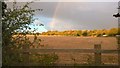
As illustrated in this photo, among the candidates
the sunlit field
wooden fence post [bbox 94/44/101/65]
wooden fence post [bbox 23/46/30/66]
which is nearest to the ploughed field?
the sunlit field

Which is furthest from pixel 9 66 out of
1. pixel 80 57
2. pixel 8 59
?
pixel 80 57

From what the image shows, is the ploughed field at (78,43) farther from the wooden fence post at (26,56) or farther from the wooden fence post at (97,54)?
the wooden fence post at (97,54)

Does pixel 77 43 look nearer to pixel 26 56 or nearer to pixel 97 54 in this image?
pixel 97 54

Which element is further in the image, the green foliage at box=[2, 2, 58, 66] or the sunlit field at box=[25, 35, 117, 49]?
the sunlit field at box=[25, 35, 117, 49]

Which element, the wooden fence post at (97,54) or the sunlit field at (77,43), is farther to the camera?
the sunlit field at (77,43)

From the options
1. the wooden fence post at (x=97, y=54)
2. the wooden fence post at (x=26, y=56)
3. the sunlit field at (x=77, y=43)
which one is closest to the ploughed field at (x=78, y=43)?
the sunlit field at (x=77, y=43)

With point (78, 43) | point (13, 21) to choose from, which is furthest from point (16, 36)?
point (78, 43)

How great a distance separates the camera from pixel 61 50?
11.4 metres

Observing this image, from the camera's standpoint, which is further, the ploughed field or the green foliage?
the ploughed field

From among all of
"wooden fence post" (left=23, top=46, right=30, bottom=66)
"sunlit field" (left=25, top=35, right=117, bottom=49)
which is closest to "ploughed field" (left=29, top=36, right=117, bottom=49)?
"sunlit field" (left=25, top=35, right=117, bottom=49)

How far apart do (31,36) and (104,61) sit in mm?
2714

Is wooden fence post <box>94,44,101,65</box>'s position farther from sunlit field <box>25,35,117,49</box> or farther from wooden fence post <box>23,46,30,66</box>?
wooden fence post <box>23,46,30,66</box>

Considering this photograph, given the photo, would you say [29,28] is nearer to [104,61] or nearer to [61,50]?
[61,50]

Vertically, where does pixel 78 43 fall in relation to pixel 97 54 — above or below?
below
